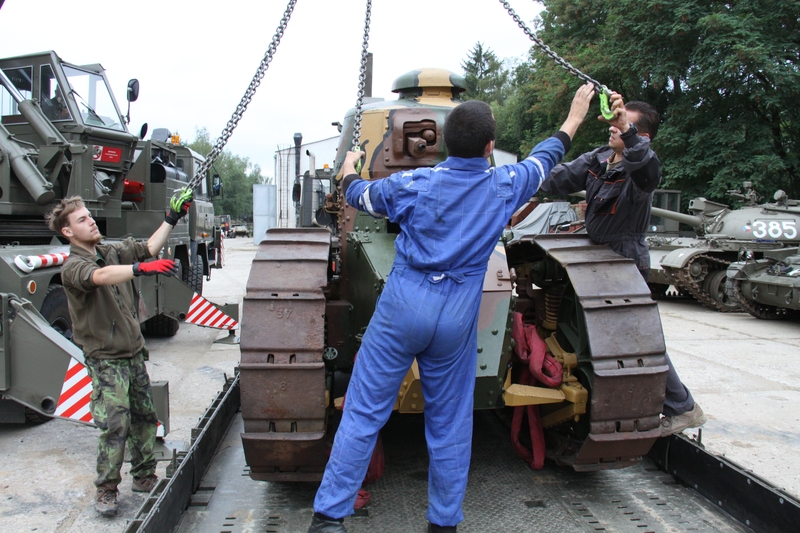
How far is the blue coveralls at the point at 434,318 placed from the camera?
9.59ft

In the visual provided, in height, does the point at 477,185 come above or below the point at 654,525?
above

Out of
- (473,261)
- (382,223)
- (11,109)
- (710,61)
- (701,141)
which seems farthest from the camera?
(701,141)

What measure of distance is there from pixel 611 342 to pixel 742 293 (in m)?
9.77

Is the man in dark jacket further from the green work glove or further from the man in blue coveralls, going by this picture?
the green work glove

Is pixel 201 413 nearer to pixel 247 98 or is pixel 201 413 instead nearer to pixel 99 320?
pixel 99 320

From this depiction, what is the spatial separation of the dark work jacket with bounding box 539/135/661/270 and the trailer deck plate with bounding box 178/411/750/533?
54.4 inches

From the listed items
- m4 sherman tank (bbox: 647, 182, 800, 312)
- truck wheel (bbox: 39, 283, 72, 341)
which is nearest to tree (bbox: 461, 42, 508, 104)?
m4 sherman tank (bbox: 647, 182, 800, 312)

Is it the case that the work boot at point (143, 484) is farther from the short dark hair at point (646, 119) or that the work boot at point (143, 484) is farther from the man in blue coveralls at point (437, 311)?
the short dark hair at point (646, 119)

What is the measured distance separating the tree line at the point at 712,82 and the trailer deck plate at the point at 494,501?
45.0 feet

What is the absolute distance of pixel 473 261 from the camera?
299 centimetres

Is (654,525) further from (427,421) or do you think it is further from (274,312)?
(274,312)

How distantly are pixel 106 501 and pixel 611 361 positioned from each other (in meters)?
2.91

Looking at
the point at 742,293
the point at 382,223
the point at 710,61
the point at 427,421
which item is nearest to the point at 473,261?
the point at 427,421

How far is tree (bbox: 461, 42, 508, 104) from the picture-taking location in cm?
6219
